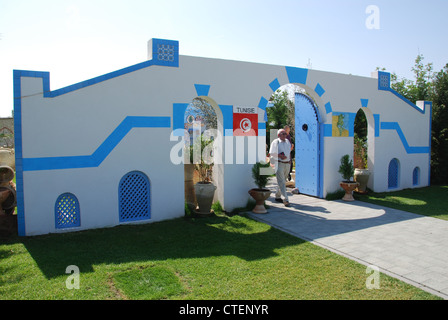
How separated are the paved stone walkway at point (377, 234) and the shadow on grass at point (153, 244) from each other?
2.49 ft

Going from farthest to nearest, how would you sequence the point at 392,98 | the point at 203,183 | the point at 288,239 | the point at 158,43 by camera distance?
the point at 392,98 < the point at 203,183 < the point at 158,43 < the point at 288,239

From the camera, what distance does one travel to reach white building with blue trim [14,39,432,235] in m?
6.30

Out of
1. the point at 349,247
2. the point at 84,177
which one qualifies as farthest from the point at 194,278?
the point at 84,177

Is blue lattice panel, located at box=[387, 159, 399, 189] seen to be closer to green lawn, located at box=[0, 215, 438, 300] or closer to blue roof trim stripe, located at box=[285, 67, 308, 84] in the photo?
blue roof trim stripe, located at box=[285, 67, 308, 84]

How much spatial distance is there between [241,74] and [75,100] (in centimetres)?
390

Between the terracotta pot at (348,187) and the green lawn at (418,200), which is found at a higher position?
the terracotta pot at (348,187)

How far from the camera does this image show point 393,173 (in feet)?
38.2

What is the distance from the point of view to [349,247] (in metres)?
5.82

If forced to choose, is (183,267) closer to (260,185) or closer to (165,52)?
(260,185)

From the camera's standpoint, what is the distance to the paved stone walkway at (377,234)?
4.86 metres

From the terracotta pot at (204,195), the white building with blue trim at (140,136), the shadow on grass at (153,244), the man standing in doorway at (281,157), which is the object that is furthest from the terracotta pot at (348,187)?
the terracotta pot at (204,195)

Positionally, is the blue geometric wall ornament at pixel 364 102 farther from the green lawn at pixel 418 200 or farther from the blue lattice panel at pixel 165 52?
the blue lattice panel at pixel 165 52

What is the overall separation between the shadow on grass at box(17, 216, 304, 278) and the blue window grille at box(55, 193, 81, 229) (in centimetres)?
30
